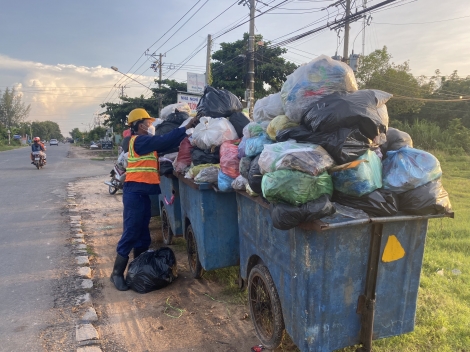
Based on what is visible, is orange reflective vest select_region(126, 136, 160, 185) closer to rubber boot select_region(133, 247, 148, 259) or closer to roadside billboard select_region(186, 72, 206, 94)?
rubber boot select_region(133, 247, 148, 259)

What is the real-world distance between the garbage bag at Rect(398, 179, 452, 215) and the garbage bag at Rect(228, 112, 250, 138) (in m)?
1.93

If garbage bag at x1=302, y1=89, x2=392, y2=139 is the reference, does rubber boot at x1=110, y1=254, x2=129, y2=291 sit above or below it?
below

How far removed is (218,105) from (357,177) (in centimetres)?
220

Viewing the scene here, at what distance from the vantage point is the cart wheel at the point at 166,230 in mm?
5008

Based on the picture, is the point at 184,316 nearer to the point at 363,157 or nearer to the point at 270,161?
the point at 270,161

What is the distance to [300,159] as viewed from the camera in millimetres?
1855

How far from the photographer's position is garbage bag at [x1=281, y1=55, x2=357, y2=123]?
2.17m

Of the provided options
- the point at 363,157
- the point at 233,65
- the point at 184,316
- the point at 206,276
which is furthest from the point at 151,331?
the point at 233,65

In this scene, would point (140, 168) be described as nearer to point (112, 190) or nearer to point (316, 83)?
point (316, 83)

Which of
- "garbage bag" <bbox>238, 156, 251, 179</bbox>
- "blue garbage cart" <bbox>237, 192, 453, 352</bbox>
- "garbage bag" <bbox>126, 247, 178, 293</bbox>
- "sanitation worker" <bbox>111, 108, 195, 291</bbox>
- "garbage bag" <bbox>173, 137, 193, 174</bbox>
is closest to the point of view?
"blue garbage cart" <bbox>237, 192, 453, 352</bbox>

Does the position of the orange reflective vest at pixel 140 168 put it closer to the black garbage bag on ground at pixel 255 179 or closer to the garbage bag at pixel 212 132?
the garbage bag at pixel 212 132

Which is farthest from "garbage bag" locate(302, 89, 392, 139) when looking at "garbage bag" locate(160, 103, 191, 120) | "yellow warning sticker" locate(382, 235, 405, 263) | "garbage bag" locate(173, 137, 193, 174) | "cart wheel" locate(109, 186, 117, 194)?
"cart wheel" locate(109, 186, 117, 194)

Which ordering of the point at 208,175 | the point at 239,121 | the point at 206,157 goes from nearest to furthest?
1. the point at 208,175
2. the point at 206,157
3. the point at 239,121

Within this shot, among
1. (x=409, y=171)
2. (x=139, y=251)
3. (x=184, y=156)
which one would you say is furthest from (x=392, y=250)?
(x=139, y=251)
